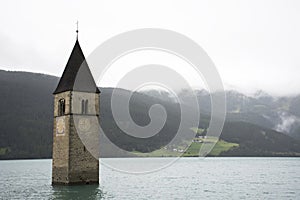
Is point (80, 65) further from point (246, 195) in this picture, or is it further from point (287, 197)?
point (287, 197)

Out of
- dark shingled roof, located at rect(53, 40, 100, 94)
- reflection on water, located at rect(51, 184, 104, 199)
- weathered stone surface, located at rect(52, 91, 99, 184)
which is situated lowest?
reflection on water, located at rect(51, 184, 104, 199)

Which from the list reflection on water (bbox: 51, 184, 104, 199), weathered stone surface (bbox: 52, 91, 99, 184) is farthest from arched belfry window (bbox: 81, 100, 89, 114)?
reflection on water (bbox: 51, 184, 104, 199)

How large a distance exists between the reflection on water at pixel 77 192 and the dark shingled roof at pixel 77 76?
33.1 feet

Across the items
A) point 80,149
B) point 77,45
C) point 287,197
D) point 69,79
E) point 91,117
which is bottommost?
point 287,197

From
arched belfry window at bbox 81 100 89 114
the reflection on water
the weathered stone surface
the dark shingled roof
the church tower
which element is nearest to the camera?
the reflection on water

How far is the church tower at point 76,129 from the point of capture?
143 feet

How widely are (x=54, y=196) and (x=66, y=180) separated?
4.39 metres

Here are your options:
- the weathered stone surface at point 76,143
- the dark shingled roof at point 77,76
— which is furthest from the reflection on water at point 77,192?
the dark shingled roof at point 77,76

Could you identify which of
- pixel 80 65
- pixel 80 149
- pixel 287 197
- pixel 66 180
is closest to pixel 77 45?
pixel 80 65

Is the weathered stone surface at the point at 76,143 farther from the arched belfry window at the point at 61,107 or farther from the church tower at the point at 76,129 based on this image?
the arched belfry window at the point at 61,107

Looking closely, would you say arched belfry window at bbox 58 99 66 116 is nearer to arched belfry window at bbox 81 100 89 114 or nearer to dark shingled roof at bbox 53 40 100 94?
dark shingled roof at bbox 53 40 100 94

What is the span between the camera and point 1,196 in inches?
1597

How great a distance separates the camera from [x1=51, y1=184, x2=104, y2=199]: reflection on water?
3819cm

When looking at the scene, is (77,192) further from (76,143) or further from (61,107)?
(61,107)
